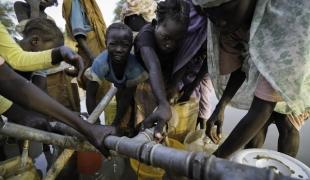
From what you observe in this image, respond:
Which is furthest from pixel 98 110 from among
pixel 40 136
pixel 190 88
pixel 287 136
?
pixel 287 136

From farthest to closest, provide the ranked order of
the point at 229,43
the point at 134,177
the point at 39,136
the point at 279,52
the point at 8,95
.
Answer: the point at 134,177, the point at 229,43, the point at 39,136, the point at 8,95, the point at 279,52

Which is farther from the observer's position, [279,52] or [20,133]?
[20,133]

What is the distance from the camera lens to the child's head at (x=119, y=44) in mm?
2252

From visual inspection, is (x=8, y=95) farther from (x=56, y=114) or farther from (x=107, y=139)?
(x=107, y=139)

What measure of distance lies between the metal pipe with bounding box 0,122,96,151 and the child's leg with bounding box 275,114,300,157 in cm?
122

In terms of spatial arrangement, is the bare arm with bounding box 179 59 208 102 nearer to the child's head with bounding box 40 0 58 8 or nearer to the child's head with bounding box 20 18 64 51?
the child's head with bounding box 20 18 64 51

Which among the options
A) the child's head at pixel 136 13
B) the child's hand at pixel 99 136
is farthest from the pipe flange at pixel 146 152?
the child's head at pixel 136 13

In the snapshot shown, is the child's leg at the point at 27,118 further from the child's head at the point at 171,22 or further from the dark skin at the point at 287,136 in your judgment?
the dark skin at the point at 287,136

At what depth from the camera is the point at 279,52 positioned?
1215mm

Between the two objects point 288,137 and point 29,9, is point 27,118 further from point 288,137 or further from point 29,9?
point 29,9

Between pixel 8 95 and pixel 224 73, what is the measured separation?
3.84ft

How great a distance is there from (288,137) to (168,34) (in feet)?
3.27

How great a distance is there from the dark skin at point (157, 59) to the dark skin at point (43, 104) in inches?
10.0

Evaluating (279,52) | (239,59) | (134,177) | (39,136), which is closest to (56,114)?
(39,136)
